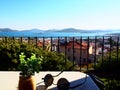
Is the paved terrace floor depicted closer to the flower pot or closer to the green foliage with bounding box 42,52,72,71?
the flower pot

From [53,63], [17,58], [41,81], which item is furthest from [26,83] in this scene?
[53,63]

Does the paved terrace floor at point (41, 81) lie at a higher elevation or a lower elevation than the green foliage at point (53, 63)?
higher

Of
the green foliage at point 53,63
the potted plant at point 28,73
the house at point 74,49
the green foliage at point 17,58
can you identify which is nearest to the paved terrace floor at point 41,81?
the potted plant at point 28,73

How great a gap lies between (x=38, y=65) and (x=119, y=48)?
21.3ft

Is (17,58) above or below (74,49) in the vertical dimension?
above

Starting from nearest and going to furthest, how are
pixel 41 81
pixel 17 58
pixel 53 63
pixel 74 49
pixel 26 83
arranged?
pixel 26 83, pixel 41 81, pixel 17 58, pixel 53 63, pixel 74 49

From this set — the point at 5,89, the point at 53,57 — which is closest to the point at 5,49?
the point at 53,57

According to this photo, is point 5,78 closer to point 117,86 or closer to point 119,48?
point 117,86

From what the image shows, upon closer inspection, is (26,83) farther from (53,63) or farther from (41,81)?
(53,63)

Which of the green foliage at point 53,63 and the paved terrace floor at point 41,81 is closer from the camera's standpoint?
the paved terrace floor at point 41,81

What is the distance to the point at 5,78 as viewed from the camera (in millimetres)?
2717

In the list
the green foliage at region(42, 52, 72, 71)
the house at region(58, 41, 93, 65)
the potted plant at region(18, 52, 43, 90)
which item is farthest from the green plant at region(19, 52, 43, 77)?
the house at region(58, 41, 93, 65)

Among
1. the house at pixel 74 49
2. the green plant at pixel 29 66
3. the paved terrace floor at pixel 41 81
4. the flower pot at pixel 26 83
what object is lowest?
the house at pixel 74 49

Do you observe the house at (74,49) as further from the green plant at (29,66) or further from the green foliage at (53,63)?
the green plant at (29,66)
